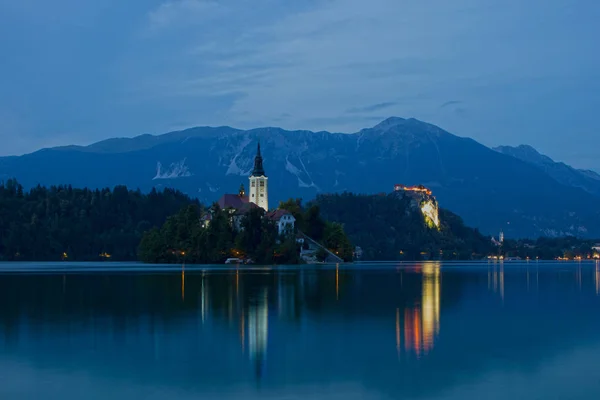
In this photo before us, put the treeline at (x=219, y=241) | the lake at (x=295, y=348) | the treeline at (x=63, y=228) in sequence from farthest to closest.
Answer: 1. the treeline at (x=63, y=228)
2. the treeline at (x=219, y=241)
3. the lake at (x=295, y=348)

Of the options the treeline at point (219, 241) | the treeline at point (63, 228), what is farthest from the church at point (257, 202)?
the treeline at point (63, 228)

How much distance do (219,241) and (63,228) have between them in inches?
2036

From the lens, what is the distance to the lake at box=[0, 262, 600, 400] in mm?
21234

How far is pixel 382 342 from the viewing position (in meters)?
29.4

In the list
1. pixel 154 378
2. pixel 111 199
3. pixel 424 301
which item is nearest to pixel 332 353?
pixel 154 378

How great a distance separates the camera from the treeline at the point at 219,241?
140 m

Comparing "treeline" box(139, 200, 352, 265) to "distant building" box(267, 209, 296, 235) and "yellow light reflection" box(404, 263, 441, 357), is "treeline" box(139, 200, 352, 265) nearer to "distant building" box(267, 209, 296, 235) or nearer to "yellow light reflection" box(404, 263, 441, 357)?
"distant building" box(267, 209, 296, 235)

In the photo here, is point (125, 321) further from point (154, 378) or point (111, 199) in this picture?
point (111, 199)

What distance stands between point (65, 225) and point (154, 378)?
16583cm

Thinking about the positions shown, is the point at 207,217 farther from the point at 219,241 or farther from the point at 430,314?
the point at 430,314

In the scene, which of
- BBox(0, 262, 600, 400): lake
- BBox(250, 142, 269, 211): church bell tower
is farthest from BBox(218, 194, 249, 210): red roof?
BBox(0, 262, 600, 400): lake

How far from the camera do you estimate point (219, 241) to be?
143 metres

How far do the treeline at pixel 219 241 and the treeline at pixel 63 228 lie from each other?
3118 centimetres

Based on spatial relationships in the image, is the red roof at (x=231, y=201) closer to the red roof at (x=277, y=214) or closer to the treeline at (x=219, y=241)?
the red roof at (x=277, y=214)
